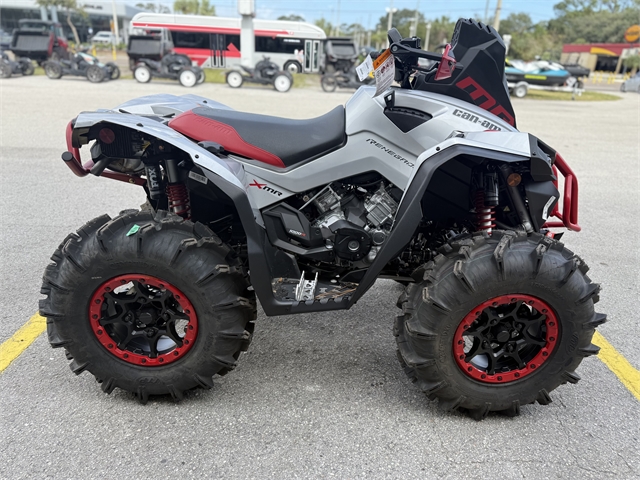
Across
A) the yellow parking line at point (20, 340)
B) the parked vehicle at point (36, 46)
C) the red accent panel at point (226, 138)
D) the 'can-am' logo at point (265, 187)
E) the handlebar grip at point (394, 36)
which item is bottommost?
the yellow parking line at point (20, 340)

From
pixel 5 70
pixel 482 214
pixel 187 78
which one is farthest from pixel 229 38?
pixel 482 214

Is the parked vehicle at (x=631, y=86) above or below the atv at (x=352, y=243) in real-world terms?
below

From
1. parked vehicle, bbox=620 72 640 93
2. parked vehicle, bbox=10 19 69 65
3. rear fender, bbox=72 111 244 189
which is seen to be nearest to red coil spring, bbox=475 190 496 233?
rear fender, bbox=72 111 244 189

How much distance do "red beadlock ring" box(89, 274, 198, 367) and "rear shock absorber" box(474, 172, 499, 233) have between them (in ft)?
5.40

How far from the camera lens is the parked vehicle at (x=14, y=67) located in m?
19.3

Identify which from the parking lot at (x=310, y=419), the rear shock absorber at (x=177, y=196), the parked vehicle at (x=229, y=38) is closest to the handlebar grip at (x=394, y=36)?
the rear shock absorber at (x=177, y=196)

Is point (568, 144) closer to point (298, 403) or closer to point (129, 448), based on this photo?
point (298, 403)

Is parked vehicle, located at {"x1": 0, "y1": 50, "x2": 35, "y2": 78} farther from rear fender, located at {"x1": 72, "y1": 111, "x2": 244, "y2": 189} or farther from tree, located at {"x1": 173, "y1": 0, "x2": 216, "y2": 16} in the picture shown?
tree, located at {"x1": 173, "y1": 0, "x2": 216, "y2": 16}

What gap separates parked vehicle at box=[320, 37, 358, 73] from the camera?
25.0 metres

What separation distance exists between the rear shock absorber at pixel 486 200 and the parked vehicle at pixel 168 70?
20.4m

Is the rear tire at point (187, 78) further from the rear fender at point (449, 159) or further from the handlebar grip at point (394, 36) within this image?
the rear fender at point (449, 159)

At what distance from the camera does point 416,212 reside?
7.82 ft

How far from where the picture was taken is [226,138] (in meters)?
2.62

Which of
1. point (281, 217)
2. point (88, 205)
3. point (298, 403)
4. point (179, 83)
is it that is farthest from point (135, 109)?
point (179, 83)
